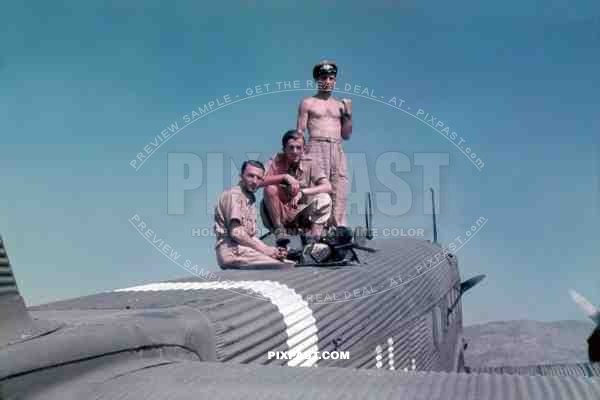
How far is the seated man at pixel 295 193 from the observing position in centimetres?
525

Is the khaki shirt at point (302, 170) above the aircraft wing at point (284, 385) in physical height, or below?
above

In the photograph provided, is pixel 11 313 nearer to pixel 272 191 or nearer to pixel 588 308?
pixel 272 191

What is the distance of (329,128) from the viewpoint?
6.06 m

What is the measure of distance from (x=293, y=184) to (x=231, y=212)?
3.29 feet

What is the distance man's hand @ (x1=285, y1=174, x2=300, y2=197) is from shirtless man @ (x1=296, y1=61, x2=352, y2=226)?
74cm

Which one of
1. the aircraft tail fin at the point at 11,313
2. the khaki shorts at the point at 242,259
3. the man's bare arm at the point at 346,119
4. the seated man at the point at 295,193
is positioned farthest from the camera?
the man's bare arm at the point at 346,119

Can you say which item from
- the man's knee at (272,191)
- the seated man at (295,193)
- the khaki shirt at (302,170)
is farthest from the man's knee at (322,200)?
the man's knee at (272,191)

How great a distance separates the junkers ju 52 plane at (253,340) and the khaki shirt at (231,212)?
0.53m

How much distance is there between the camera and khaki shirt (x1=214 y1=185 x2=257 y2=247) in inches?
171

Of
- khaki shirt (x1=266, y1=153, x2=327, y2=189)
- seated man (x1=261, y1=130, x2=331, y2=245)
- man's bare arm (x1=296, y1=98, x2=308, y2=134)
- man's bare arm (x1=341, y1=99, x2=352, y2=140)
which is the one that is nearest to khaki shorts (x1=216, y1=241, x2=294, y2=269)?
seated man (x1=261, y1=130, x2=331, y2=245)

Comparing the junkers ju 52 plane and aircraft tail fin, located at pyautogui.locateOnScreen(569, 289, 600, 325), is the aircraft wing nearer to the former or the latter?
the junkers ju 52 plane

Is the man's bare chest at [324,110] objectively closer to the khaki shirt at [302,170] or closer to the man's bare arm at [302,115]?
the man's bare arm at [302,115]

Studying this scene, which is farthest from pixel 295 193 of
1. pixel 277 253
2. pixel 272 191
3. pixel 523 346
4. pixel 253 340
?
pixel 523 346

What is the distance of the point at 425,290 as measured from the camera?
5863mm
